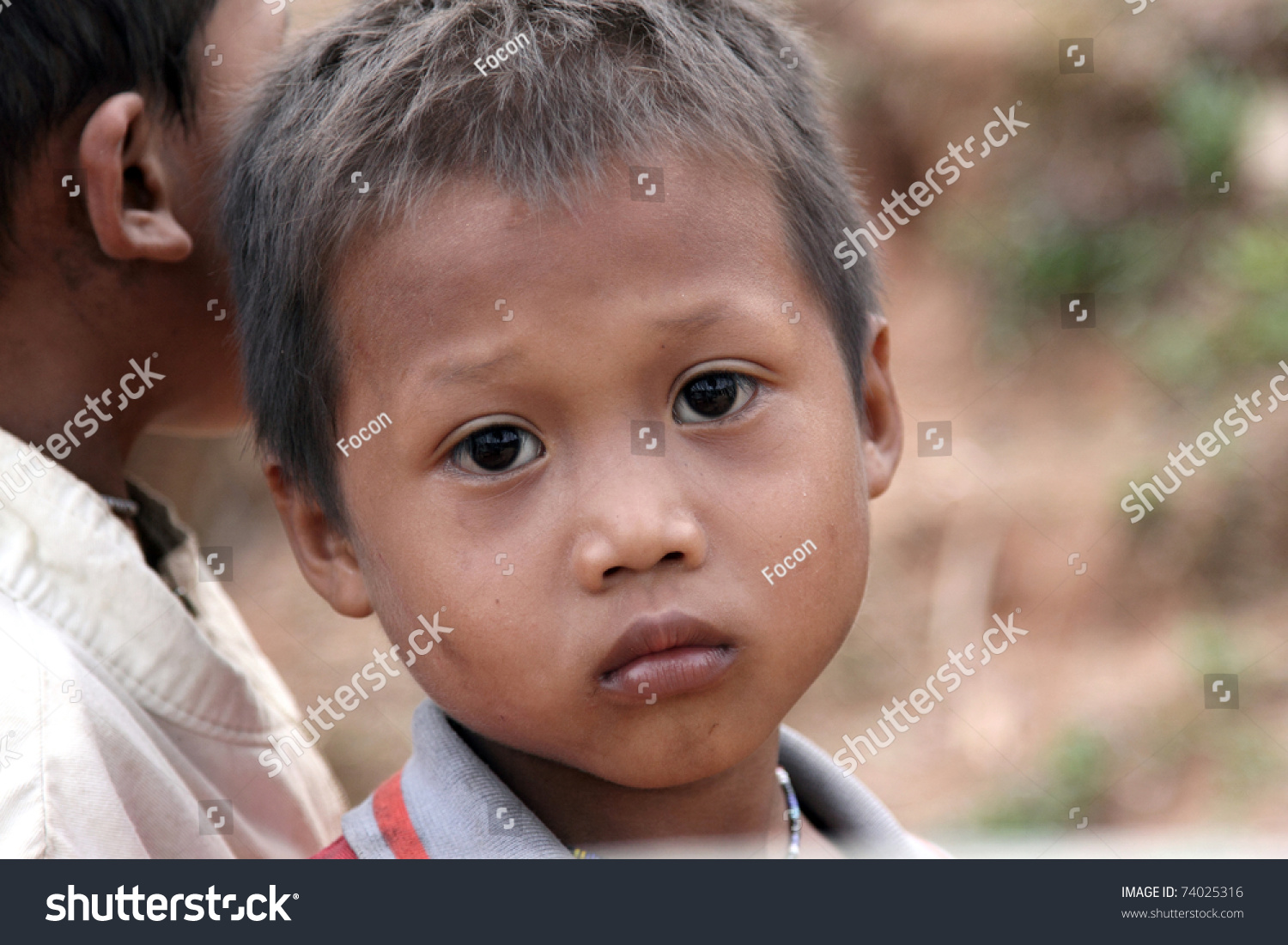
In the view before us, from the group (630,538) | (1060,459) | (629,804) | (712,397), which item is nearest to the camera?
(630,538)

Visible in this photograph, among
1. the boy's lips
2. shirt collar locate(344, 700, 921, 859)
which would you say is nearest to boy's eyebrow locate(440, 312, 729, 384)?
the boy's lips

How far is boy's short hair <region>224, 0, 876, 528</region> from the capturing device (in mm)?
1238

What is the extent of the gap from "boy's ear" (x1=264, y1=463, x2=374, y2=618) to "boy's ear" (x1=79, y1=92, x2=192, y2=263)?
30 centimetres

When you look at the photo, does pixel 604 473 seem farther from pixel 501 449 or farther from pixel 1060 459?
pixel 1060 459

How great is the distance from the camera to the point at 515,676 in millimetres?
1198

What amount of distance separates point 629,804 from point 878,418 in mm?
531

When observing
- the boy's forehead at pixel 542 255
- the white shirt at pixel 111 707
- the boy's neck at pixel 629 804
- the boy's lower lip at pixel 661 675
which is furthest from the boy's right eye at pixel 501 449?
the white shirt at pixel 111 707

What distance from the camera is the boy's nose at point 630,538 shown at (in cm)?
112

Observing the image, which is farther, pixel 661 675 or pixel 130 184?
pixel 130 184

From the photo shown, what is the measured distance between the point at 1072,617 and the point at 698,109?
344cm

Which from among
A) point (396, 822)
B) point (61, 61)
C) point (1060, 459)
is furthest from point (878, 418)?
point (1060, 459)

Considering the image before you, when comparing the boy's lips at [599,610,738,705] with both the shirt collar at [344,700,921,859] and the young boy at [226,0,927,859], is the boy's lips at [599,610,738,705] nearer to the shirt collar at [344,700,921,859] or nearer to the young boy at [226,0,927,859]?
the young boy at [226,0,927,859]

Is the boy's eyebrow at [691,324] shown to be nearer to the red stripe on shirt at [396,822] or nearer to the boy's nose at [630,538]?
the boy's nose at [630,538]

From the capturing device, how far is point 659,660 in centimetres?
116
